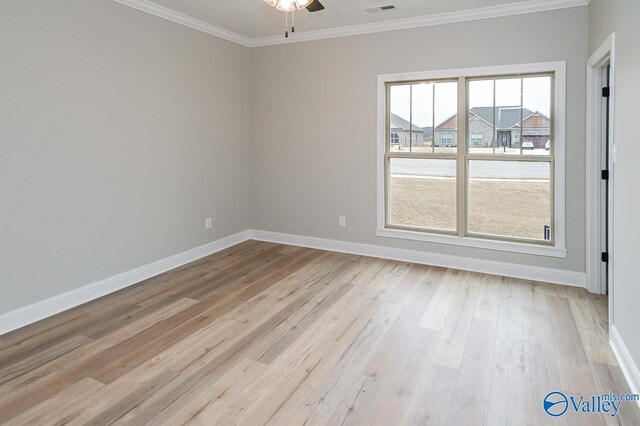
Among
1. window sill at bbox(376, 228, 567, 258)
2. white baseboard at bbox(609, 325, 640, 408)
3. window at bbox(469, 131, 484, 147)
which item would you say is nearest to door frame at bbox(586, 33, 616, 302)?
window sill at bbox(376, 228, 567, 258)

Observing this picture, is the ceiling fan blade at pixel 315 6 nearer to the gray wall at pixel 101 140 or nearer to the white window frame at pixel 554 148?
the white window frame at pixel 554 148

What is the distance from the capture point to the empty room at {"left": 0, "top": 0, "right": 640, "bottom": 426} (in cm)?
240

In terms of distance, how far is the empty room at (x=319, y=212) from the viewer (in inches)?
94.5

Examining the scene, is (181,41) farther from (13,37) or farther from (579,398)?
(579,398)

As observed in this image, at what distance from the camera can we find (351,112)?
5.01 metres

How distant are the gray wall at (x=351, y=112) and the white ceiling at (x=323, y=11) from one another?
0.64ft

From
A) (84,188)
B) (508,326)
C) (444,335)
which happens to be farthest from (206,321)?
(508,326)

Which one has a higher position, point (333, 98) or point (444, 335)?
point (333, 98)

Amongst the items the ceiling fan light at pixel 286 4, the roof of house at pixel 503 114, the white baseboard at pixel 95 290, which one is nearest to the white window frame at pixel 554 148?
the roof of house at pixel 503 114

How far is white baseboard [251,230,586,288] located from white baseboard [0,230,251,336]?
0.95m

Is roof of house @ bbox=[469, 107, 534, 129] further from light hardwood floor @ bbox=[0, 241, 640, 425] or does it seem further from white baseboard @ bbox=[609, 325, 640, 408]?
white baseboard @ bbox=[609, 325, 640, 408]

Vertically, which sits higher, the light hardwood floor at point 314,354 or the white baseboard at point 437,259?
the white baseboard at point 437,259

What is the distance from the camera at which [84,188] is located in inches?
141

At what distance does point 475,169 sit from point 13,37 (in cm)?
426
